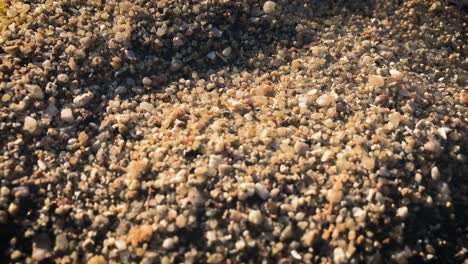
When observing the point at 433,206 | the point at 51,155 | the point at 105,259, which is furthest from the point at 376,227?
the point at 51,155

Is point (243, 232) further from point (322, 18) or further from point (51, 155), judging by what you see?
point (322, 18)

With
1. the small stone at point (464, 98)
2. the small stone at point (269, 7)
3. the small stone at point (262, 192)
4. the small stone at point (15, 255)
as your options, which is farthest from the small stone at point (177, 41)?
the small stone at point (464, 98)

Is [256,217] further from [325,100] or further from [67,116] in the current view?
[67,116]

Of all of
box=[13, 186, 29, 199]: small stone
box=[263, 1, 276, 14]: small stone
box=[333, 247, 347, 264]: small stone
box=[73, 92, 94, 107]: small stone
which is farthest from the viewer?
box=[263, 1, 276, 14]: small stone

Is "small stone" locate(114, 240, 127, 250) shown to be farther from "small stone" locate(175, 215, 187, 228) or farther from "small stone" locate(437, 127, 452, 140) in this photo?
"small stone" locate(437, 127, 452, 140)

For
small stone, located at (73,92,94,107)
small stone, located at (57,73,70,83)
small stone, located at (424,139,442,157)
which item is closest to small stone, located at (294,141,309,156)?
small stone, located at (424,139,442,157)

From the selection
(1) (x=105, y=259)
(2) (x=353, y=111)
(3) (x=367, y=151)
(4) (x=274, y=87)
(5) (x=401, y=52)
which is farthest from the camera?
(5) (x=401, y=52)

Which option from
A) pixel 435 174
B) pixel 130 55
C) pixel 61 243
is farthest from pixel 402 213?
pixel 130 55
